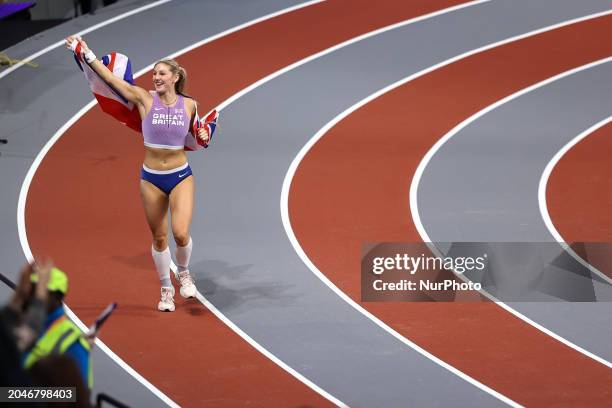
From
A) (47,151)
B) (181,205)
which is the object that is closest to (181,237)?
(181,205)

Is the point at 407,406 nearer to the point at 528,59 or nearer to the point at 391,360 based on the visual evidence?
the point at 391,360

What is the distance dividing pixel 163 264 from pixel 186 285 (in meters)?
0.42

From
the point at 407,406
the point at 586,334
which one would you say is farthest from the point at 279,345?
the point at 586,334

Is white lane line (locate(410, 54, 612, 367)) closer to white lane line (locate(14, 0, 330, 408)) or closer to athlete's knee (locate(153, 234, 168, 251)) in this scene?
white lane line (locate(14, 0, 330, 408))

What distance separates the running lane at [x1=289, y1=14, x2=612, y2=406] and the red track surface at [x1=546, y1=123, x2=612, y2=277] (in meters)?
1.68

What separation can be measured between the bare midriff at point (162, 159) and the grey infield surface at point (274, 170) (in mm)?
1546

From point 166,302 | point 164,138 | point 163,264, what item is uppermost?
point 164,138

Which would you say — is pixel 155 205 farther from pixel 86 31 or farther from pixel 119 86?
pixel 86 31

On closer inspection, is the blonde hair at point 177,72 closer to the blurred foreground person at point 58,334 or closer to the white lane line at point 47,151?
the white lane line at point 47,151

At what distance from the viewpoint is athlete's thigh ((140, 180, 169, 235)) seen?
462 inches

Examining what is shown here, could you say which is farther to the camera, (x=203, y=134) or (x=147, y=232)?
(x=147, y=232)

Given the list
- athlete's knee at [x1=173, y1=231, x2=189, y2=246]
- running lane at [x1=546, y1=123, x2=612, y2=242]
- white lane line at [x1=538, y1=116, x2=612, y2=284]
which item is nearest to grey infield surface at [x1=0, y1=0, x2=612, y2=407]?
athlete's knee at [x1=173, y1=231, x2=189, y2=246]

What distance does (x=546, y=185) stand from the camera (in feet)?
49.8

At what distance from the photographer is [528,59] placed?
18.8 m
